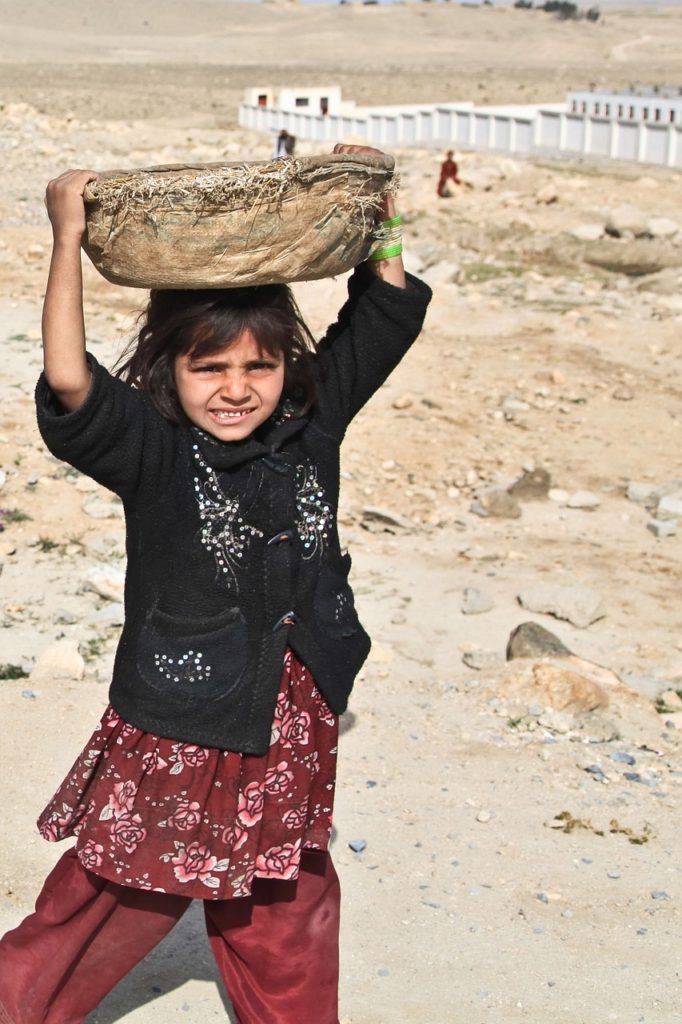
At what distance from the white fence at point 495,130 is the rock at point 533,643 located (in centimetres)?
1948

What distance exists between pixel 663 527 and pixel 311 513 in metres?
4.66

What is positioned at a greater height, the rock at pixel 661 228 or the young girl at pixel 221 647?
the young girl at pixel 221 647

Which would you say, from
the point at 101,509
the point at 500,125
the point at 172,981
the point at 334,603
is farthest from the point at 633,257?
the point at 500,125

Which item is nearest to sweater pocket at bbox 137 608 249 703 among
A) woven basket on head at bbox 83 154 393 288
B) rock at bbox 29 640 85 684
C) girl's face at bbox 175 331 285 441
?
girl's face at bbox 175 331 285 441

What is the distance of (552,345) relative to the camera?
32.2ft

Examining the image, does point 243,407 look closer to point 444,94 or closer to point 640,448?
point 640,448

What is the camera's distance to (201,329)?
2.21m

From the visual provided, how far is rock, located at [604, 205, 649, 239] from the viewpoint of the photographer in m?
15.3

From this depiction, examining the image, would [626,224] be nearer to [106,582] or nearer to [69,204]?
[106,582]

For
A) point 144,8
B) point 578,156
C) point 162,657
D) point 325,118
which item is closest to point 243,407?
point 162,657

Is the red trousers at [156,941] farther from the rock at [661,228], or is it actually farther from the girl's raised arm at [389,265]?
the rock at [661,228]

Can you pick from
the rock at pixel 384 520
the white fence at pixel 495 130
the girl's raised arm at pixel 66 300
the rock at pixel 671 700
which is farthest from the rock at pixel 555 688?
the white fence at pixel 495 130

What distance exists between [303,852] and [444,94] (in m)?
43.2

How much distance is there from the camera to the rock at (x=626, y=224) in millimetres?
15305
